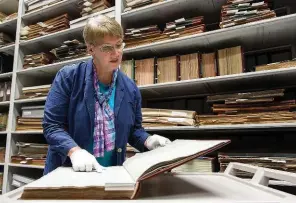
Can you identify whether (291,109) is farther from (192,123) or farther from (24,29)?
(24,29)

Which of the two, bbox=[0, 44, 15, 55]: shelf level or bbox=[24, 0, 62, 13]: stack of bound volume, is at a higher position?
bbox=[24, 0, 62, 13]: stack of bound volume

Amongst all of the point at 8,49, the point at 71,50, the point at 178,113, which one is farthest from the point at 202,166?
the point at 8,49

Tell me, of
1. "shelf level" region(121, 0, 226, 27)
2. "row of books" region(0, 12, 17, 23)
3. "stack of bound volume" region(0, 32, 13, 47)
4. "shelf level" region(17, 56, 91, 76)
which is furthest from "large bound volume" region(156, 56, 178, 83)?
"stack of bound volume" region(0, 32, 13, 47)

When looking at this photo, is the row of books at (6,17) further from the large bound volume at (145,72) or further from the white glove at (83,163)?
the white glove at (83,163)

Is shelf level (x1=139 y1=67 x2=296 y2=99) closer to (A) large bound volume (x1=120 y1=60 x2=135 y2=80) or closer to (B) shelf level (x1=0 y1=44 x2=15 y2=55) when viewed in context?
(A) large bound volume (x1=120 y1=60 x2=135 y2=80)

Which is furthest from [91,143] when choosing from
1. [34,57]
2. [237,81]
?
[34,57]

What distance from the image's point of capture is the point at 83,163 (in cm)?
73

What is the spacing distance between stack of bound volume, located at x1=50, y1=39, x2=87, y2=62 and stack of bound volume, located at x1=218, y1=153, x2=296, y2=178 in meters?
1.57

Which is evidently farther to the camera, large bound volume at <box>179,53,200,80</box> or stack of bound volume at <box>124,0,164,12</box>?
stack of bound volume at <box>124,0,164,12</box>

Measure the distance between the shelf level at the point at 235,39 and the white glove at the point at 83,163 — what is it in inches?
52.1

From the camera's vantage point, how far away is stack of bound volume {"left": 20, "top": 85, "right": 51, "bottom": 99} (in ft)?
8.17

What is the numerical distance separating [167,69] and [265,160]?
92 cm

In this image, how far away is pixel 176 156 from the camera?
53 centimetres

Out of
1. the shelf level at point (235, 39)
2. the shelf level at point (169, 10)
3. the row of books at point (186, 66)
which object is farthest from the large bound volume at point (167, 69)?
the shelf level at point (169, 10)
